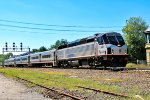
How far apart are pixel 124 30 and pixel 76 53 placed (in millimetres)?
64951

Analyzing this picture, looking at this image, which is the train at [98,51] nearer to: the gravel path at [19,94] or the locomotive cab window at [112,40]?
the locomotive cab window at [112,40]

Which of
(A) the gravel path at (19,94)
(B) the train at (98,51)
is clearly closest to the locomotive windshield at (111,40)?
(B) the train at (98,51)

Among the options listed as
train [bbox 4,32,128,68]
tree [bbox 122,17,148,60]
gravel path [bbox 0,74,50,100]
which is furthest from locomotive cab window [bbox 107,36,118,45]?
tree [bbox 122,17,148,60]

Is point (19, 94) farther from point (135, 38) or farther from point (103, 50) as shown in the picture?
point (135, 38)

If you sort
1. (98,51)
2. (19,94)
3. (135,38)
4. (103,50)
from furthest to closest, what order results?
(135,38)
(98,51)
(103,50)
(19,94)

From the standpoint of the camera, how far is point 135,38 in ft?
333

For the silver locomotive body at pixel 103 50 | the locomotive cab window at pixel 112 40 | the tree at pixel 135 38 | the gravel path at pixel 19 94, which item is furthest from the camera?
the tree at pixel 135 38

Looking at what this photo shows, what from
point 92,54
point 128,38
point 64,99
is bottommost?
point 64,99

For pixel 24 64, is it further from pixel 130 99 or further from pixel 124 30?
pixel 130 99

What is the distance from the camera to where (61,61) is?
5141 centimetres

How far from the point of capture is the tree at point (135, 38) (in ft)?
319

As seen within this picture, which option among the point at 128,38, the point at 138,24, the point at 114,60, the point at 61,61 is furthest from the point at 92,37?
the point at 138,24

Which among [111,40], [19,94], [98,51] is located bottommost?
[19,94]

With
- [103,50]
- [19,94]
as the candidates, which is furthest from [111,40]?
[19,94]
